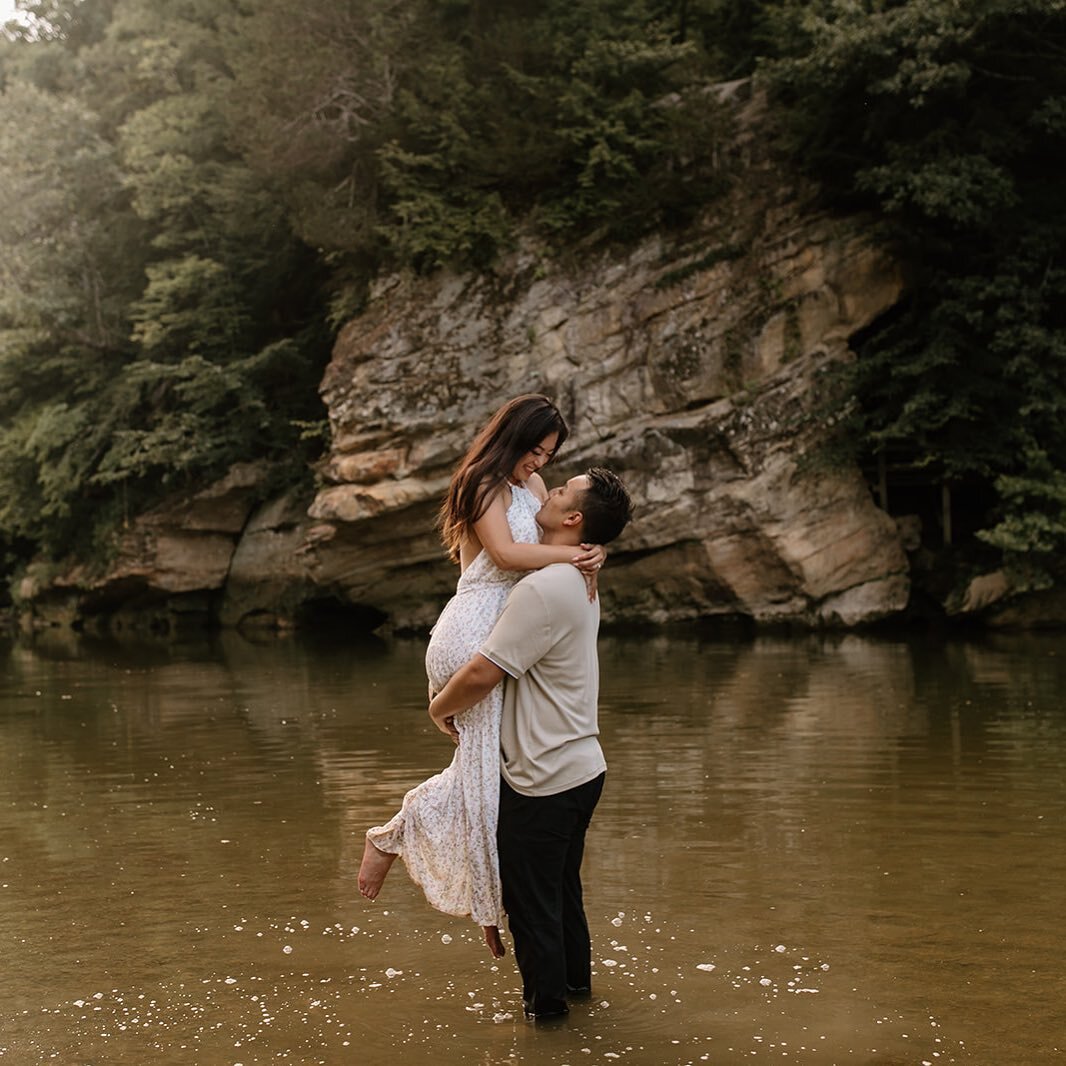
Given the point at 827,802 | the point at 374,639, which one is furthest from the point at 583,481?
the point at 374,639

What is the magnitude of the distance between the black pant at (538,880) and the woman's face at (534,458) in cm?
104

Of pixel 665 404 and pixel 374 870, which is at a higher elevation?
pixel 665 404

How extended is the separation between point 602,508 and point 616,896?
7.88 feet

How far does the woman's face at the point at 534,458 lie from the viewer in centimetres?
489

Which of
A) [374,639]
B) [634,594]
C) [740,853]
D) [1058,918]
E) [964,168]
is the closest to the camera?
[1058,918]

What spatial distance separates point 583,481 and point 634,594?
17961mm

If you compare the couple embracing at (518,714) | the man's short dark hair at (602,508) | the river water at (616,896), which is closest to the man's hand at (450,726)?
the couple embracing at (518,714)

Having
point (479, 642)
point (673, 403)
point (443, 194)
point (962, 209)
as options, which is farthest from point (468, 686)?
point (443, 194)

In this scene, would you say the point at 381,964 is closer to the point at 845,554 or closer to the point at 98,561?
the point at 845,554

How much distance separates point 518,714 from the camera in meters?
4.77

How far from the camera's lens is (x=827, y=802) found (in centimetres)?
846

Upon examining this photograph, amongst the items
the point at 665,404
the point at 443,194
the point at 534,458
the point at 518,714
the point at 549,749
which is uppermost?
the point at 443,194

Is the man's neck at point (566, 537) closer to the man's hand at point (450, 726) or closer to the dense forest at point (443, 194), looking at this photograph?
the man's hand at point (450, 726)

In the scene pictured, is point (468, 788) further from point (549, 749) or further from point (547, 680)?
point (547, 680)
